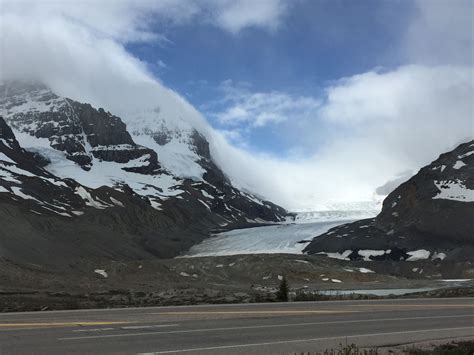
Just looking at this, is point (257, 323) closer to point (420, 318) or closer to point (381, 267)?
point (420, 318)

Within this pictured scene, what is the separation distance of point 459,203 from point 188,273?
201ft

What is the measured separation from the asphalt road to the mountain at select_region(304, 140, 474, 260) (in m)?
76.3

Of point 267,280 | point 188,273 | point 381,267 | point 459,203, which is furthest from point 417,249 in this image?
point 188,273

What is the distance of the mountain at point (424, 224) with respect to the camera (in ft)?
326

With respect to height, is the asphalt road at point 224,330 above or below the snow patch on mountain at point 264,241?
below

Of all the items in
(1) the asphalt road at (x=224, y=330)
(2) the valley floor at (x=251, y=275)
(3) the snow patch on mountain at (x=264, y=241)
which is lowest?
(2) the valley floor at (x=251, y=275)

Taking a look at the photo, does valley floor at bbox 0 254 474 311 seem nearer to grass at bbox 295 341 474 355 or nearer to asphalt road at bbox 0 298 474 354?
asphalt road at bbox 0 298 474 354

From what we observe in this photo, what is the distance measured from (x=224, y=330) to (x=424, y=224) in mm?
104235

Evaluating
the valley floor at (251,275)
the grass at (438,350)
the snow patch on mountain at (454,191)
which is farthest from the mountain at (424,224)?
the grass at (438,350)

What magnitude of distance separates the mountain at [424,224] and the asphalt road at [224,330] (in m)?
76.3

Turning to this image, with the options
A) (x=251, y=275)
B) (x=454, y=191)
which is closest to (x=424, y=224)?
(x=454, y=191)

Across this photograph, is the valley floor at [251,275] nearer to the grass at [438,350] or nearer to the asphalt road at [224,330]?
the asphalt road at [224,330]

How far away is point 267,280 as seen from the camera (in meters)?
75.8

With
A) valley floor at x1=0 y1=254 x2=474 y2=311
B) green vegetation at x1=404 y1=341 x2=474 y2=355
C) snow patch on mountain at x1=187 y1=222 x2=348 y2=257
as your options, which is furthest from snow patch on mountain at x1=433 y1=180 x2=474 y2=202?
green vegetation at x1=404 y1=341 x2=474 y2=355
